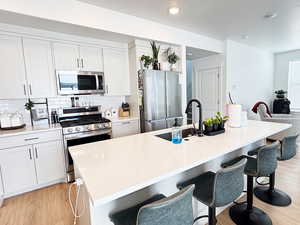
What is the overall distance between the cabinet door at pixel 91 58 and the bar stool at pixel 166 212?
271 centimetres

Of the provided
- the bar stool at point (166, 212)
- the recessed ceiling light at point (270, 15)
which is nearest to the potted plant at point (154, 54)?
the recessed ceiling light at point (270, 15)

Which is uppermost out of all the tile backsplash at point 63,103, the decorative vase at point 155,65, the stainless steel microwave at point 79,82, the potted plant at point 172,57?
the potted plant at point 172,57

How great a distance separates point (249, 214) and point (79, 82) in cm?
315

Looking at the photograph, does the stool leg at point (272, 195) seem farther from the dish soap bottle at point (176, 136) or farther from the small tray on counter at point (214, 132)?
the dish soap bottle at point (176, 136)

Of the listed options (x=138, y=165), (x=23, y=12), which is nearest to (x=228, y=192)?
(x=138, y=165)

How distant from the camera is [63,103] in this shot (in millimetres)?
3166

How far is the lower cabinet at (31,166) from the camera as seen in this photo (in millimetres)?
2328

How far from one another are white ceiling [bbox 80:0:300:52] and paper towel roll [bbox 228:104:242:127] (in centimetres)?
165

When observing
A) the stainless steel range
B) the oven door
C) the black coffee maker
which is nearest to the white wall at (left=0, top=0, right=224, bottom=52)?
the stainless steel range

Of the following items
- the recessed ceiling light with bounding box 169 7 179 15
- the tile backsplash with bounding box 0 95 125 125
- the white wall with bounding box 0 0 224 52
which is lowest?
the tile backsplash with bounding box 0 95 125 125

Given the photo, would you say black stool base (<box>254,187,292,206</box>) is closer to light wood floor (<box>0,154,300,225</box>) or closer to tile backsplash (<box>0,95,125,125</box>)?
light wood floor (<box>0,154,300,225</box>)

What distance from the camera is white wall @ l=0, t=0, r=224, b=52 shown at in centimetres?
211

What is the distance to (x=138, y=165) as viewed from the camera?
3.92ft

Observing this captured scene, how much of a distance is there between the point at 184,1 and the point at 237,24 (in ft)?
5.29
